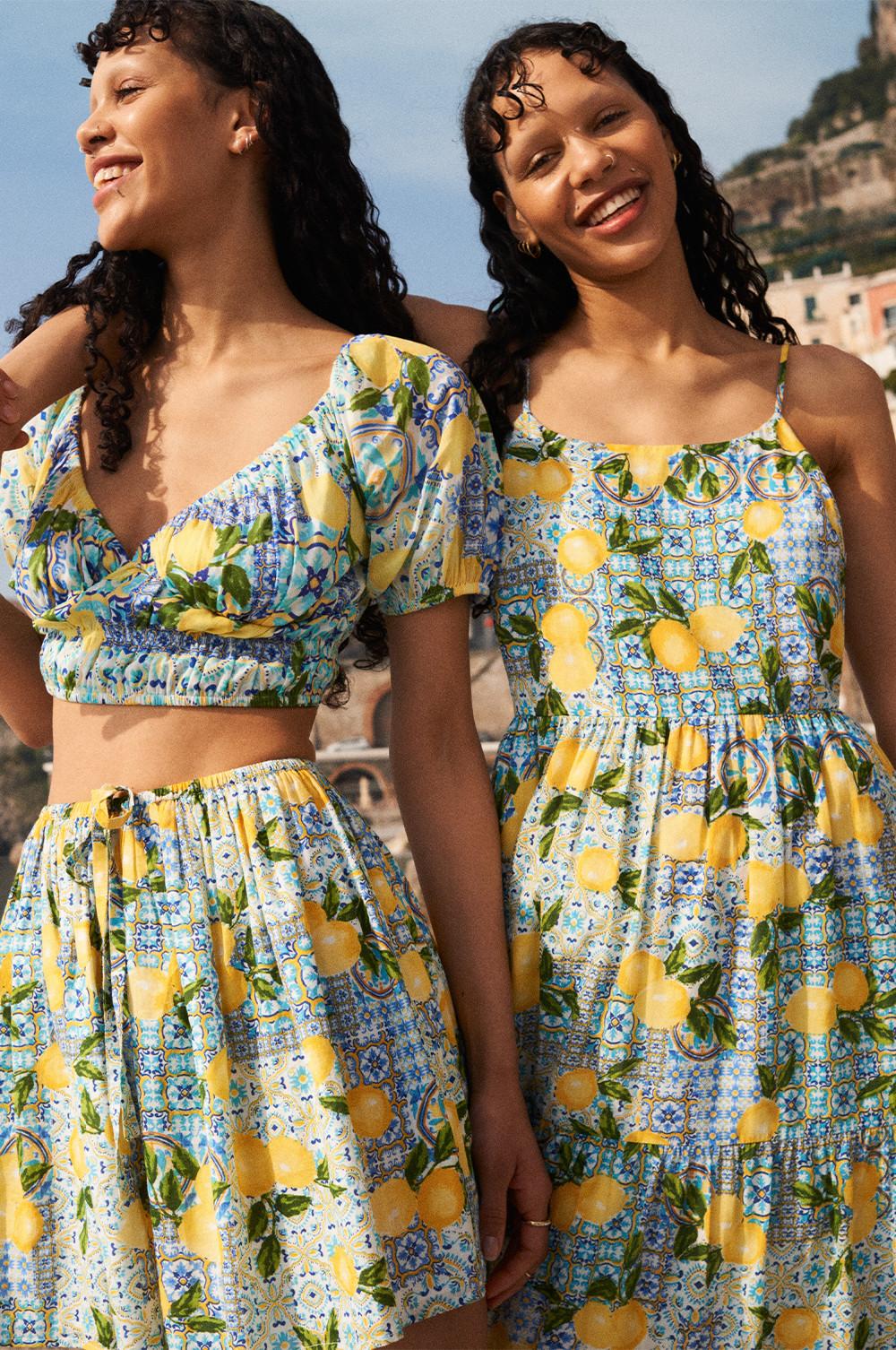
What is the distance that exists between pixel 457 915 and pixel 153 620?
51 centimetres

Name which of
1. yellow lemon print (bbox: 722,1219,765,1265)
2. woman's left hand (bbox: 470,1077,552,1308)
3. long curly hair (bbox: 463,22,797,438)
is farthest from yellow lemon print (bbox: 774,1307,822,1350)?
long curly hair (bbox: 463,22,797,438)

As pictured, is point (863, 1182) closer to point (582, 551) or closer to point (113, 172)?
point (582, 551)

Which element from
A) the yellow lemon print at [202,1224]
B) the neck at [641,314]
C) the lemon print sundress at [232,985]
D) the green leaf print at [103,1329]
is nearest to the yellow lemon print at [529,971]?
the lemon print sundress at [232,985]

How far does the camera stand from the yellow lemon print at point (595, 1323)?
192 cm

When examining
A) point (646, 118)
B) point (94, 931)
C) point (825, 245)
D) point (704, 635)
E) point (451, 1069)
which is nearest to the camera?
point (94, 931)

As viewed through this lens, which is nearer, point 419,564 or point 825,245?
point 419,564

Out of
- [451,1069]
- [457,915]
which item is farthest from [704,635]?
[451,1069]

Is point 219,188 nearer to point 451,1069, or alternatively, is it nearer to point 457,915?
point 457,915

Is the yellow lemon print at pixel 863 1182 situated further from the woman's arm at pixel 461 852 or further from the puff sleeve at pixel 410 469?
the puff sleeve at pixel 410 469

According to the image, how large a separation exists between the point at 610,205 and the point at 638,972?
1035 millimetres

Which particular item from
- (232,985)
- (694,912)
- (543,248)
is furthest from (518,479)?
(232,985)

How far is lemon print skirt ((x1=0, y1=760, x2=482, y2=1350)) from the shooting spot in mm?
1540

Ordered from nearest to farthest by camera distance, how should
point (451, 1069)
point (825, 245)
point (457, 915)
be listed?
point (451, 1069)
point (457, 915)
point (825, 245)

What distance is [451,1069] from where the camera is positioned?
5.63 feet
